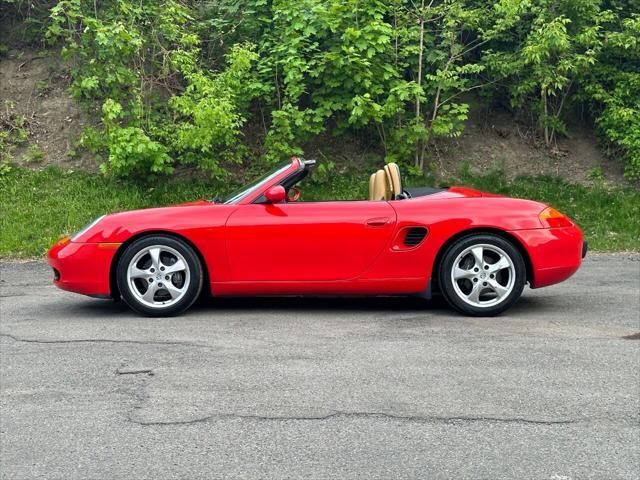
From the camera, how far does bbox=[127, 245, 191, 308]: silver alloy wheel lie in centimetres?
625

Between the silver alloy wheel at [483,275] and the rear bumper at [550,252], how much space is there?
196 mm

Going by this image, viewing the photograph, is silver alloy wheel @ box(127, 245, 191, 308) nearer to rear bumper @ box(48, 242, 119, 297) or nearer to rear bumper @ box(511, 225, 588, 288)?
rear bumper @ box(48, 242, 119, 297)

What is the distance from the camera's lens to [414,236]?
625 cm

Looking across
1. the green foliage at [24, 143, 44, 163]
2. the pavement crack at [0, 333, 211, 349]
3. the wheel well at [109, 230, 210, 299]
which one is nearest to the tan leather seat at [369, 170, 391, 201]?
the wheel well at [109, 230, 210, 299]

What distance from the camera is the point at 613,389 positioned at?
442 centimetres

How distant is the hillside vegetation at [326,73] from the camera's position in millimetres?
11953

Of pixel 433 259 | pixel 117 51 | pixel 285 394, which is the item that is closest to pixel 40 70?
pixel 117 51

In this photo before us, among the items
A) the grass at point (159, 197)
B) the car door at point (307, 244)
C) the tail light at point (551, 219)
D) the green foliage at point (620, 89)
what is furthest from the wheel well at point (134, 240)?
the green foliage at point (620, 89)

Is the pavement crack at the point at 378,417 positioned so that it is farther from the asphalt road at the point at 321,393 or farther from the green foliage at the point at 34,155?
the green foliage at the point at 34,155

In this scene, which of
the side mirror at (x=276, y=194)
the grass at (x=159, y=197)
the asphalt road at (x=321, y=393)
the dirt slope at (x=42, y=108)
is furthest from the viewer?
the dirt slope at (x=42, y=108)

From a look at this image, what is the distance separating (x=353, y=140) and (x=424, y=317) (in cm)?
808

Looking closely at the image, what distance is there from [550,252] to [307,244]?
189cm

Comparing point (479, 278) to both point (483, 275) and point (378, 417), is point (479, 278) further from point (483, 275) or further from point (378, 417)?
point (378, 417)

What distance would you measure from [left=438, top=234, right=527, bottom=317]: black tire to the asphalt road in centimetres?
16
